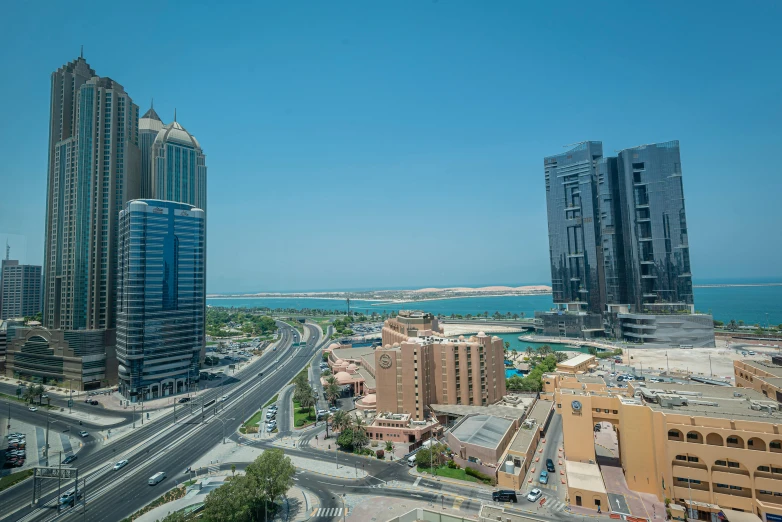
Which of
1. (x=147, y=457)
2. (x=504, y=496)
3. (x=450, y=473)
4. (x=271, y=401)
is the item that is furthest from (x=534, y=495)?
(x=271, y=401)

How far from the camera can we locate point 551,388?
68.1 m

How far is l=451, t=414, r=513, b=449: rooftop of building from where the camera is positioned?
43406mm

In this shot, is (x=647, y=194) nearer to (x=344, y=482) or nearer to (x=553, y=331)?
(x=553, y=331)

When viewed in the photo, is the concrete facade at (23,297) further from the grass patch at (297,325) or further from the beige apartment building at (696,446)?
the beige apartment building at (696,446)

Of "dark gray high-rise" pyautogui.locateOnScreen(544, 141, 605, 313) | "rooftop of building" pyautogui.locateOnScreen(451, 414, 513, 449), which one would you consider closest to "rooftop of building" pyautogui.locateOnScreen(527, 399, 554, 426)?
"rooftop of building" pyautogui.locateOnScreen(451, 414, 513, 449)

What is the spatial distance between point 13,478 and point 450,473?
145ft

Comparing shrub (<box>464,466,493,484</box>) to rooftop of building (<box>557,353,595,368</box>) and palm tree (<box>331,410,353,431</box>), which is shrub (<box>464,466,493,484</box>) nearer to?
palm tree (<box>331,410,353,431</box>)

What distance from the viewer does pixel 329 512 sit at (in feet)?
113

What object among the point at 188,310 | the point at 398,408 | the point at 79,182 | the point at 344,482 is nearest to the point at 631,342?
the point at 398,408

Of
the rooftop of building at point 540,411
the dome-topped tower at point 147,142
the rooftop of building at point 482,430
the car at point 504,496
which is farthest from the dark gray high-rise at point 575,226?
the dome-topped tower at point 147,142

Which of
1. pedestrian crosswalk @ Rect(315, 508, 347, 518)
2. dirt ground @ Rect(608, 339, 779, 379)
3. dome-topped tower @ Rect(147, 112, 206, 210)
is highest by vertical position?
dome-topped tower @ Rect(147, 112, 206, 210)

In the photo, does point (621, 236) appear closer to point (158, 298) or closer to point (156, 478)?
point (158, 298)

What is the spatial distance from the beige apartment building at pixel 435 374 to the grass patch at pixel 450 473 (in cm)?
1172

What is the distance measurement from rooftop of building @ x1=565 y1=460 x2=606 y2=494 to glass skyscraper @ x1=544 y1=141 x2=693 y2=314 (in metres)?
102
